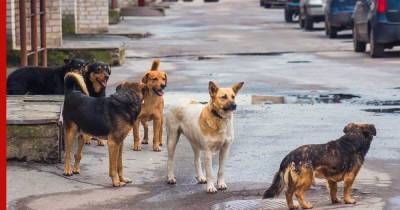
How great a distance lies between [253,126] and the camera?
13742mm

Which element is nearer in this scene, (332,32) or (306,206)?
(306,206)

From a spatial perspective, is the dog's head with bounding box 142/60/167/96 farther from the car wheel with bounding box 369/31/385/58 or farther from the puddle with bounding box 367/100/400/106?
the car wheel with bounding box 369/31/385/58

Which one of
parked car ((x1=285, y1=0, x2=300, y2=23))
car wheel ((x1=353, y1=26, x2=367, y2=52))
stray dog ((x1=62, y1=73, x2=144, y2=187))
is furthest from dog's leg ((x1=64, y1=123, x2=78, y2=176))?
parked car ((x1=285, y1=0, x2=300, y2=23))

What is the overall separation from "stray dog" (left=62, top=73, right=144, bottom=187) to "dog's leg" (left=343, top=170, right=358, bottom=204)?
7.11 feet

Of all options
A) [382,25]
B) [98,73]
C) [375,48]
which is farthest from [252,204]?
[375,48]

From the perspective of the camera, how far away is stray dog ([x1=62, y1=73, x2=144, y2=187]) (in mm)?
10117

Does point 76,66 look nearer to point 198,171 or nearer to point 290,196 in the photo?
point 198,171

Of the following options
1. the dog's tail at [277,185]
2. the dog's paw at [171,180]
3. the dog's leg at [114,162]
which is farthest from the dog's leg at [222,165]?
the dog's tail at [277,185]

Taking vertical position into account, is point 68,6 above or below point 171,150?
below

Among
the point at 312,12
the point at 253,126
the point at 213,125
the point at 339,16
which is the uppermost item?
the point at 213,125

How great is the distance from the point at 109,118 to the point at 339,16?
23.4m

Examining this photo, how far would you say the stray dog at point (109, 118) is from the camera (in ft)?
33.2

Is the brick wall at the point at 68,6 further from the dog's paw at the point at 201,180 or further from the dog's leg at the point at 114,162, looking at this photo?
the dog's paw at the point at 201,180

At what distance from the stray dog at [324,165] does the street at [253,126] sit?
0.67 ft
